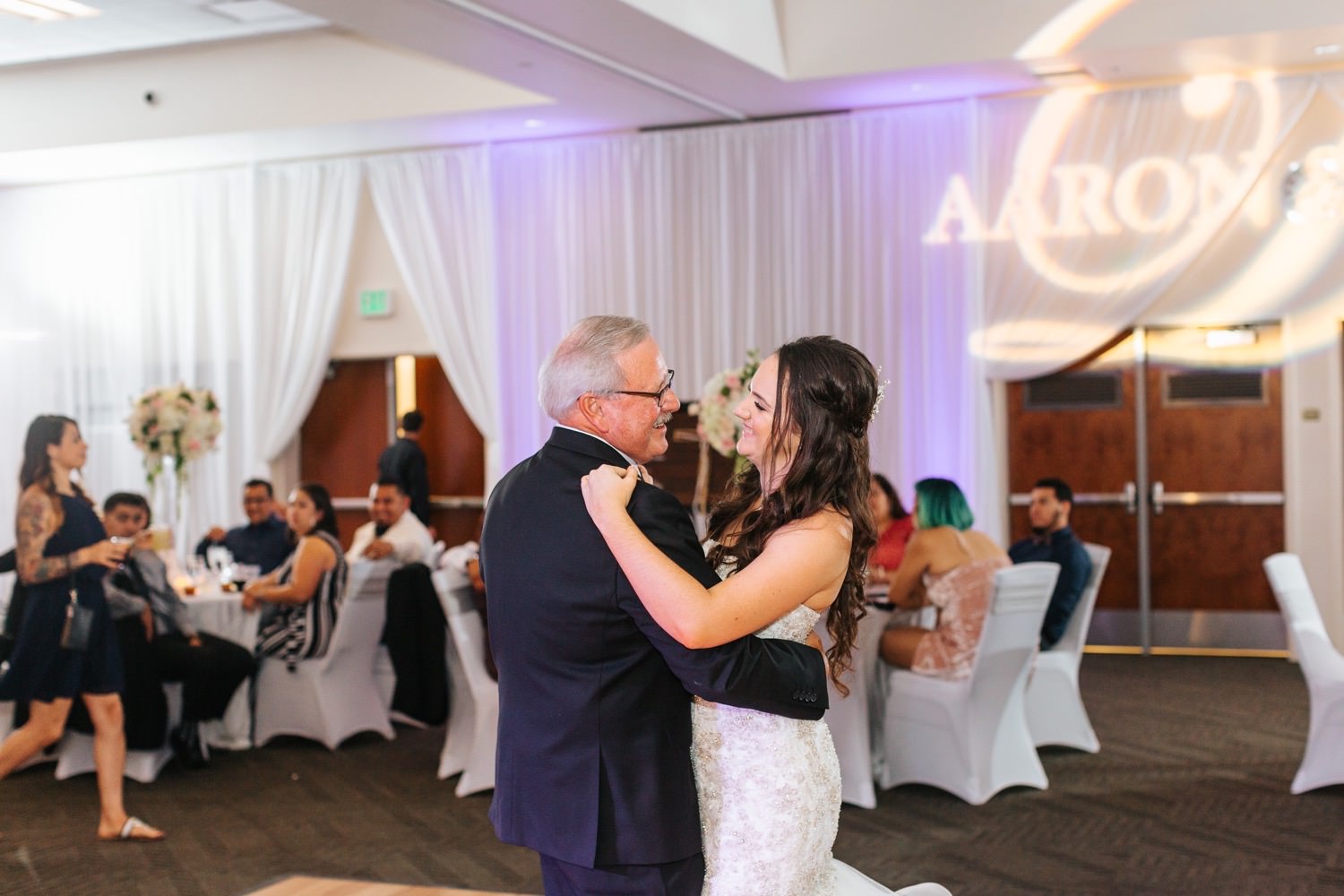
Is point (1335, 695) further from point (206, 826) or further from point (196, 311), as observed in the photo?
point (196, 311)

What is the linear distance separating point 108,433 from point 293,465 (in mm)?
1675

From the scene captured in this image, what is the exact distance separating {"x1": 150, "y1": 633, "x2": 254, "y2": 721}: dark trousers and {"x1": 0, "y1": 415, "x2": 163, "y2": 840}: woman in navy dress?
3.42ft

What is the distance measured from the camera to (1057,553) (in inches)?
268

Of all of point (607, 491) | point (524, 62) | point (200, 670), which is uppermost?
point (524, 62)

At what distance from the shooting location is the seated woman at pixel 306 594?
275 inches

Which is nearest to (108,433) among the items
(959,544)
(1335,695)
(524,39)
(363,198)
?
(363,198)

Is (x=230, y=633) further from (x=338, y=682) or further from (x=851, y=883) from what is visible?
(x=851, y=883)

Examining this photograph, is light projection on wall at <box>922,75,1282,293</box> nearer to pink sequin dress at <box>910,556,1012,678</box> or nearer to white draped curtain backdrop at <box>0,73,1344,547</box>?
white draped curtain backdrop at <box>0,73,1344,547</box>

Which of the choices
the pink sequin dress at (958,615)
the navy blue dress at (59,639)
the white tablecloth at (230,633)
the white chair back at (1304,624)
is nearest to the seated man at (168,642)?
the white tablecloth at (230,633)

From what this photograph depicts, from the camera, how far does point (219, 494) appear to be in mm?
10961

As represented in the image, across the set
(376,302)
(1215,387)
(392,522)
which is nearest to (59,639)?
(392,522)

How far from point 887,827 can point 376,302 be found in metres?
6.69

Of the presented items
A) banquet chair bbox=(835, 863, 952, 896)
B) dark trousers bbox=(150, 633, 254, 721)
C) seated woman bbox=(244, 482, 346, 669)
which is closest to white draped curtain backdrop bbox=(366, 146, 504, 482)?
seated woman bbox=(244, 482, 346, 669)

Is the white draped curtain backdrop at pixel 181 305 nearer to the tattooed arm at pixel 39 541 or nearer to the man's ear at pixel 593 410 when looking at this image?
the tattooed arm at pixel 39 541
